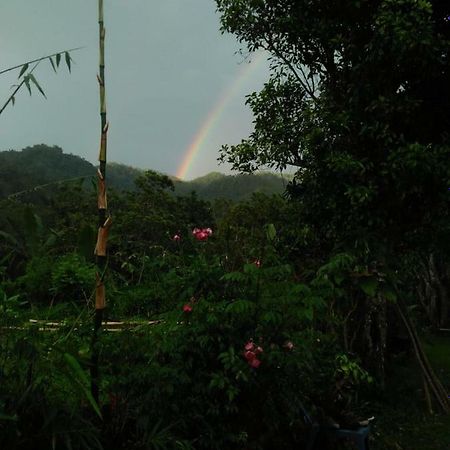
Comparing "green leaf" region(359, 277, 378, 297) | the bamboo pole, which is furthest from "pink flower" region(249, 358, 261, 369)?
"green leaf" region(359, 277, 378, 297)

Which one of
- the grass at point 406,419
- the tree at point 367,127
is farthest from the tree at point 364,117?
the grass at point 406,419

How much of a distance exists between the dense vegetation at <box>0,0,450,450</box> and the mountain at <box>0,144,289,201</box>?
1.03 m

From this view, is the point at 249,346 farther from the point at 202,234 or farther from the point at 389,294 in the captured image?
the point at 389,294

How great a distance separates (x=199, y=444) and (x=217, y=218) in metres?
40.1

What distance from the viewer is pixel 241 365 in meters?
3.13

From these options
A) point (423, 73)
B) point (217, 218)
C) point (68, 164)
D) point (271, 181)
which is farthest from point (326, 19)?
point (271, 181)

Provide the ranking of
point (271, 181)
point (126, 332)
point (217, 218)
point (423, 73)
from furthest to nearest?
point (271, 181), point (217, 218), point (423, 73), point (126, 332)

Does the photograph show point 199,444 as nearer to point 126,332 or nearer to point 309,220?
point 126,332

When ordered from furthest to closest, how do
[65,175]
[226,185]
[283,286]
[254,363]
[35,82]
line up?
1. [226,185]
2. [65,175]
3. [283,286]
4. [254,363]
5. [35,82]

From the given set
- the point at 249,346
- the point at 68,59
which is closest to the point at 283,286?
the point at 249,346

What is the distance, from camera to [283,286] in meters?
3.45

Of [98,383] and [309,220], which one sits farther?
[309,220]

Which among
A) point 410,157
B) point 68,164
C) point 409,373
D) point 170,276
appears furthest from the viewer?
Result: point 68,164

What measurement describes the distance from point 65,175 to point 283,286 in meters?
65.4
